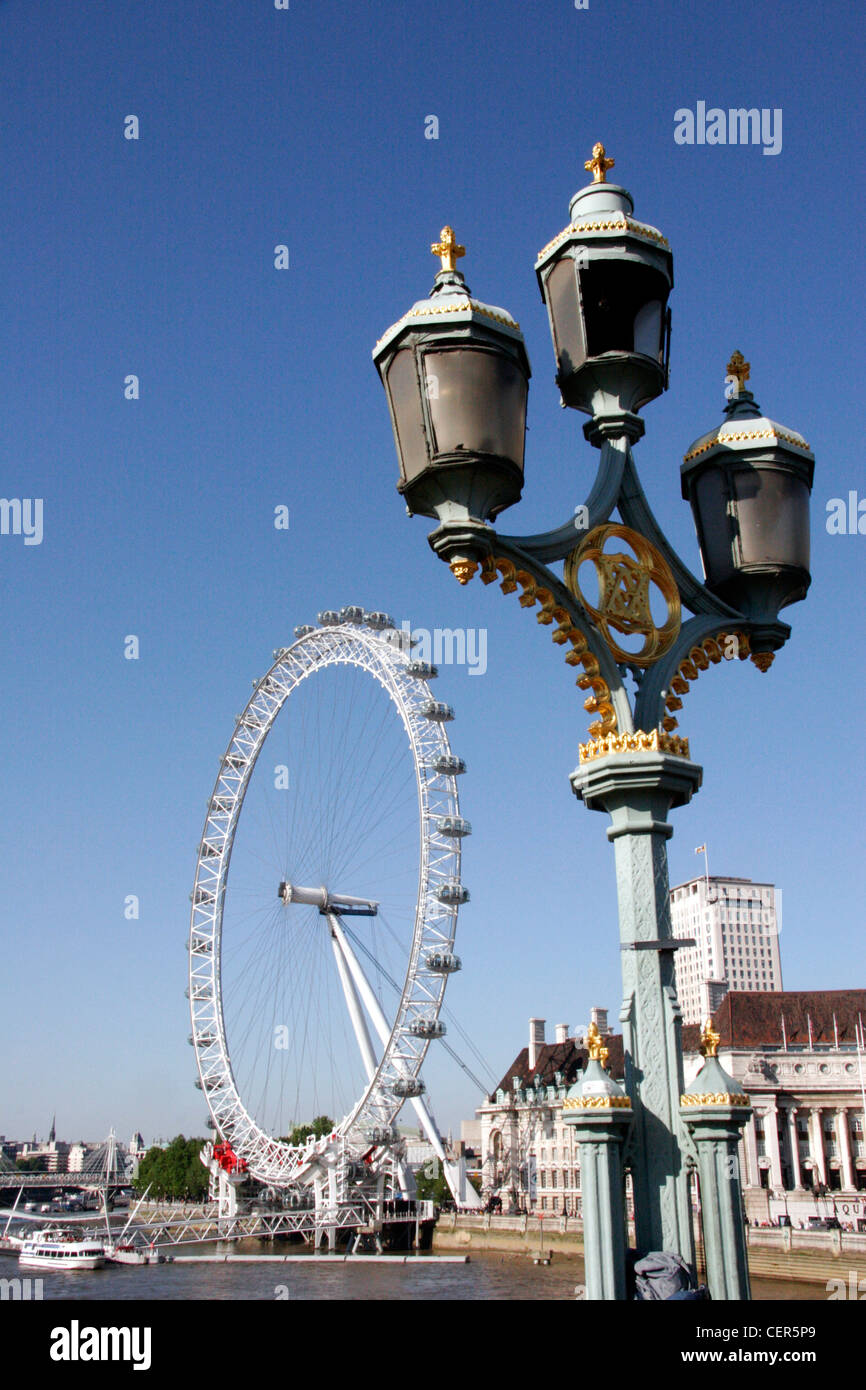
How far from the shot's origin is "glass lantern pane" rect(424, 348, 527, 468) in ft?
20.9

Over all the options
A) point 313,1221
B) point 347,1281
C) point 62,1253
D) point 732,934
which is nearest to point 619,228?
point 347,1281

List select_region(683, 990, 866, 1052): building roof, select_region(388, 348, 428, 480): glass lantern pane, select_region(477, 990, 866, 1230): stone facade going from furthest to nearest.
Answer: select_region(683, 990, 866, 1052): building roof
select_region(477, 990, 866, 1230): stone facade
select_region(388, 348, 428, 480): glass lantern pane

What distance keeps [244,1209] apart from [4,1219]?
148 feet

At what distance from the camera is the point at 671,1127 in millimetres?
6035

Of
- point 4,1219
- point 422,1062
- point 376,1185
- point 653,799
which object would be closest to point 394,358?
point 653,799

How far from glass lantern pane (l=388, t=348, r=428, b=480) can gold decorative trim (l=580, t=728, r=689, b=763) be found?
71.4 inches

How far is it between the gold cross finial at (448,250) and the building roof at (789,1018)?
197 feet

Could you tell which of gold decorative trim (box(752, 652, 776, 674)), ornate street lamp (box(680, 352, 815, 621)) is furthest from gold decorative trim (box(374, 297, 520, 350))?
gold decorative trim (box(752, 652, 776, 674))

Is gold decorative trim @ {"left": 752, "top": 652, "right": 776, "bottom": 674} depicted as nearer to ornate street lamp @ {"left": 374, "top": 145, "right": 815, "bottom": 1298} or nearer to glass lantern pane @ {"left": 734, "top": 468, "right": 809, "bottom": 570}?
ornate street lamp @ {"left": 374, "top": 145, "right": 815, "bottom": 1298}

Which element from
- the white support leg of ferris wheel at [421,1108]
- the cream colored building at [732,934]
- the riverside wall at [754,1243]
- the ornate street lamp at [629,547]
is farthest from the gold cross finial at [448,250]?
the cream colored building at [732,934]

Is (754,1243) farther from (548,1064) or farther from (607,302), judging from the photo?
(607,302)

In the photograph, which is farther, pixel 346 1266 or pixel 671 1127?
pixel 346 1266
